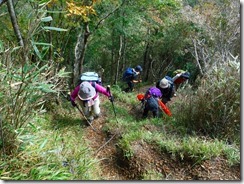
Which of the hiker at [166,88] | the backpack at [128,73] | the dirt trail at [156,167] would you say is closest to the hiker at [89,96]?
the hiker at [166,88]

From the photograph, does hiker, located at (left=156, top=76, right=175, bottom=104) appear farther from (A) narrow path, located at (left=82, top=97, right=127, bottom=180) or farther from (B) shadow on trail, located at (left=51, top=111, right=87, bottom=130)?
(B) shadow on trail, located at (left=51, top=111, right=87, bottom=130)

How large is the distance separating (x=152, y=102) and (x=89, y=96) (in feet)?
3.92

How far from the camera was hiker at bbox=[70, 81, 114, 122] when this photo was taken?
5.11 meters

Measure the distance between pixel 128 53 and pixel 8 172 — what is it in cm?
1100

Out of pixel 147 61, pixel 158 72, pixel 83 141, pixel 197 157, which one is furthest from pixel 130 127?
pixel 147 61

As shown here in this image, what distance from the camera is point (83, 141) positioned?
14.3ft

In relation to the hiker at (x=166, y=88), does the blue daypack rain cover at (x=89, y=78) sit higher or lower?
higher

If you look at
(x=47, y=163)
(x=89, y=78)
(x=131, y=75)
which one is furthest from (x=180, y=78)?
(x=47, y=163)

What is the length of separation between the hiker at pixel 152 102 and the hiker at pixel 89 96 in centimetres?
70

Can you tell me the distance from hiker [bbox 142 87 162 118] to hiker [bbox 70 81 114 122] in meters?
0.70

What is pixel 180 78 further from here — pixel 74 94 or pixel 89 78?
pixel 74 94

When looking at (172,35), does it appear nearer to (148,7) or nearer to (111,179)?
(148,7)

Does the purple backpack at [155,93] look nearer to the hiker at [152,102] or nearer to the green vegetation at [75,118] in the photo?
the hiker at [152,102]

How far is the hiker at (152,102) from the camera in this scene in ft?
17.4
